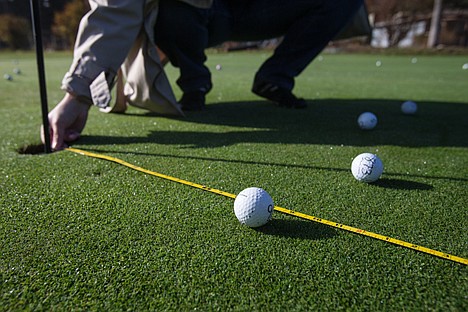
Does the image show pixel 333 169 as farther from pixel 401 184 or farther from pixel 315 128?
pixel 315 128

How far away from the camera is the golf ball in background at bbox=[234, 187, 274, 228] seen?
4.50 feet

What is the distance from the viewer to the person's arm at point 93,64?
7.79ft

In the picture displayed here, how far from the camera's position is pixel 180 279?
1118mm

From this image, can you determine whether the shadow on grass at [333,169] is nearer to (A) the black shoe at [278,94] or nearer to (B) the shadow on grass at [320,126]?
(B) the shadow on grass at [320,126]

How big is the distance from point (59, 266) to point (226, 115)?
2390mm

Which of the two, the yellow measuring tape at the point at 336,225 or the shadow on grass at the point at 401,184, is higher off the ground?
the yellow measuring tape at the point at 336,225

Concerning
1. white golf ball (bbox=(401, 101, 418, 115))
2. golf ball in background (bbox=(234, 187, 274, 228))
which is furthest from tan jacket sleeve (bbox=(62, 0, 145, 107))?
white golf ball (bbox=(401, 101, 418, 115))

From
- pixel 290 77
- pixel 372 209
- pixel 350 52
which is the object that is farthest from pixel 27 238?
pixel 350 52

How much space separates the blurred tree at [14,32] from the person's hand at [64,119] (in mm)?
29408

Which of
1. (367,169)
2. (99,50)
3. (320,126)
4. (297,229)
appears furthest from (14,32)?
(297,229)

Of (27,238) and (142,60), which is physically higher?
(142,60)

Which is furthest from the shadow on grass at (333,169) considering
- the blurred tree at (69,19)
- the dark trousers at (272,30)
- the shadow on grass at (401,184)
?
the blurred tree at (69,19)

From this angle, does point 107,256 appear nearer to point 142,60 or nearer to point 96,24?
point 96,24

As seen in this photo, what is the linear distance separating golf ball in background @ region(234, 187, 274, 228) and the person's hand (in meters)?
1.53
